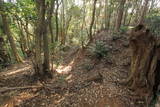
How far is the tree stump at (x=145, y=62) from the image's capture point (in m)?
4.27

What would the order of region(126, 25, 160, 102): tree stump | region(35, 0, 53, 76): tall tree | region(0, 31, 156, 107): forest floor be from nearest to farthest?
region(126, 25, 160, 102): tree stump
region(0, 31, 156, 107): forest floor
region(35, 0, 53, 76): tall tree

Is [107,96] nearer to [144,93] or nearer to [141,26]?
[144,93]

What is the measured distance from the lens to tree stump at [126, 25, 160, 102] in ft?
14.0

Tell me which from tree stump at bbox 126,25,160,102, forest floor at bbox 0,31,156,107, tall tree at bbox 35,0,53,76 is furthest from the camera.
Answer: tall tree at bbox 35,0,53,76

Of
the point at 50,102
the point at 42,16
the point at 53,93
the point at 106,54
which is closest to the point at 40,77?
the point at 53,93

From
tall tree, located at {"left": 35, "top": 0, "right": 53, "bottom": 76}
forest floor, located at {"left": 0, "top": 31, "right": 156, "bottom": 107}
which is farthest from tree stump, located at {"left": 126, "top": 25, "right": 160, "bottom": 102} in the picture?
tall tree, located at {"left": 35, "top": 0, "right": 53, "bottom": 76}

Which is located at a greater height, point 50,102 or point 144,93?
point 144,93

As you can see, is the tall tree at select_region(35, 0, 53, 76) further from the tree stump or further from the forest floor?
the tree stump

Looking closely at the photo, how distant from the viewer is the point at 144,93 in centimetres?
454

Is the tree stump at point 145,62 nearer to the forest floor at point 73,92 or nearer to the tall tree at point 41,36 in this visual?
the forest floor at point 73,92

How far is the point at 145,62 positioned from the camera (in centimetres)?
444

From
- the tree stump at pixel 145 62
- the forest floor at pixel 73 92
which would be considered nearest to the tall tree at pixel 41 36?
the forest floor at pixel 73 92

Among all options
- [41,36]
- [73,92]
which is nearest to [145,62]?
[73,92]

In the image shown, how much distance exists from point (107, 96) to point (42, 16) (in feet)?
13.6
